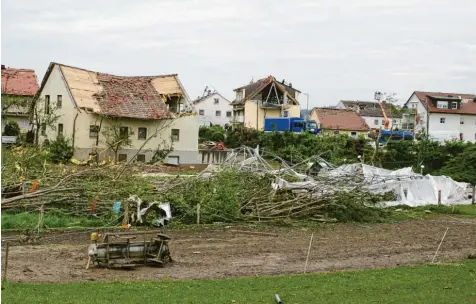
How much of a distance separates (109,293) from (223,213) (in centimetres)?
995

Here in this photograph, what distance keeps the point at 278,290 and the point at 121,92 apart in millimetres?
32900

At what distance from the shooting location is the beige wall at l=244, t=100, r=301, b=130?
73.3 meters

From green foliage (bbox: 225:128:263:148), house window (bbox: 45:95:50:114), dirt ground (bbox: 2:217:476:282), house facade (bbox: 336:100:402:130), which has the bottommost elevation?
dirt ground (bbox: 2:217:476:282)

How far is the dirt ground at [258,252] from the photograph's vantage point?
12.6 meters

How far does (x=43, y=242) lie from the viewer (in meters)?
16.0

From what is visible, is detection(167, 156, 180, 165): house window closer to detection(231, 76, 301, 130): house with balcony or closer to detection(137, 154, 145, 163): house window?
detection(137, 154, 145, 163): house window

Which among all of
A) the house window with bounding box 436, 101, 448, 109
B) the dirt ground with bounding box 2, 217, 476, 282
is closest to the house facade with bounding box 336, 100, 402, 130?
the house window with bounding box 436, 101, 448, 109

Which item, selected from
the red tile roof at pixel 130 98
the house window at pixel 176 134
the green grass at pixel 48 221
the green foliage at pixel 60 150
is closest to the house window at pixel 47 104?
the red tile roof at pixel 130 98

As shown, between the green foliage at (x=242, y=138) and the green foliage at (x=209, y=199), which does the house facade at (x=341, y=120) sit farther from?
the green foliage at (x=209, y=199)

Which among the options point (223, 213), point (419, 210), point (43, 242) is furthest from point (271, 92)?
point (43, 242)

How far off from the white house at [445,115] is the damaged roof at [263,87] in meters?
13.3

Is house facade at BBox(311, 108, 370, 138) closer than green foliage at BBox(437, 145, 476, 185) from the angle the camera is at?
No

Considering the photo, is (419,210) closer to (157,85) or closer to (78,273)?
(78,273)

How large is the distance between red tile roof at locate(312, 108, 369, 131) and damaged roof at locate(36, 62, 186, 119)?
31.7 m
